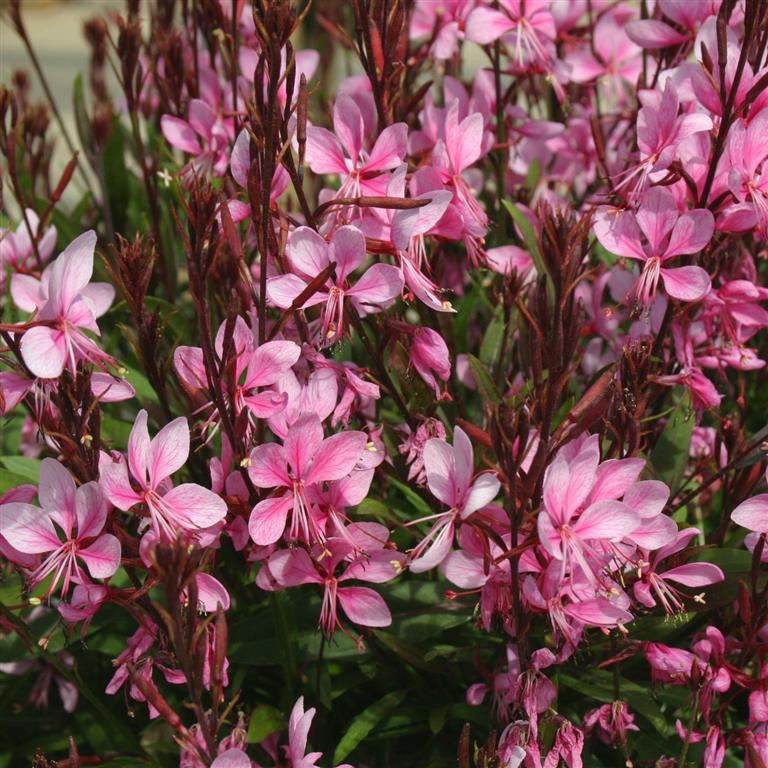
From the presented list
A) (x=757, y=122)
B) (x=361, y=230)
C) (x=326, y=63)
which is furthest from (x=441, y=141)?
(x=326, y=63)

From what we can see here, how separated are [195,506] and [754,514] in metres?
0.64

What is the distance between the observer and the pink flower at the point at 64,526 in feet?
3.82

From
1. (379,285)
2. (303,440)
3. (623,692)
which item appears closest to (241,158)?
(379,285)

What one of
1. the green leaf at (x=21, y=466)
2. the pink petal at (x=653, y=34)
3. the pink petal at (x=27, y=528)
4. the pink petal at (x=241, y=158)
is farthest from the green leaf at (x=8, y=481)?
the pink petal at (x=653, y=34)

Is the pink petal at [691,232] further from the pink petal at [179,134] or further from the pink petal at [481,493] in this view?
the pink petal at [179,134]

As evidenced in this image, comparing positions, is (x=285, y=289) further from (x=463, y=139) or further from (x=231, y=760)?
(x=231, y=760)

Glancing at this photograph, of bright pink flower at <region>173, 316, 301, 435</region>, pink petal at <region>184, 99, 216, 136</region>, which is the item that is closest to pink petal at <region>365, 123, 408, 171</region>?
bright pink flower at <region>173, 316, 301, 435</region>

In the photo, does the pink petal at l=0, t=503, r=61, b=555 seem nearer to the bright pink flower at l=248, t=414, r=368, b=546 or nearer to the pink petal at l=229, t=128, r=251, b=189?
the bright pink flower at l=248, t=414, r=368, b=546

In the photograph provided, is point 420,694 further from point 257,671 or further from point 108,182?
point 108,182

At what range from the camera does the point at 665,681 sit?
138 centimetres

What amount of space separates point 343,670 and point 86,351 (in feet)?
2.19

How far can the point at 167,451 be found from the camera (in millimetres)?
1204

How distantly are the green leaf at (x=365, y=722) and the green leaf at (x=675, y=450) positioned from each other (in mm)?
491

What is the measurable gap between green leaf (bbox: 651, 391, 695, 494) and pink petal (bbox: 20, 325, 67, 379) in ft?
2.78
